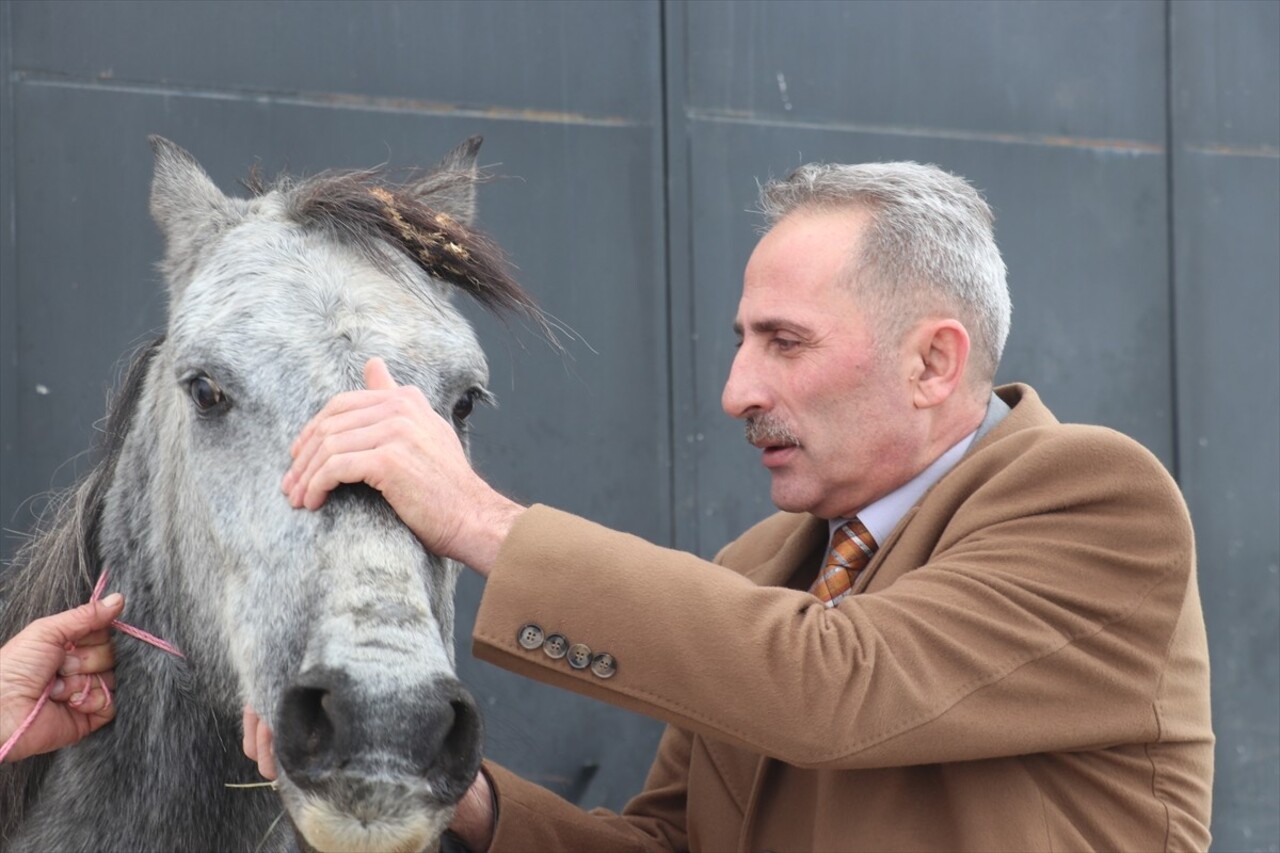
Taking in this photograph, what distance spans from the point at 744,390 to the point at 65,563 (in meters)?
1.23

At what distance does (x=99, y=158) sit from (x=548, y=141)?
128 centimetres

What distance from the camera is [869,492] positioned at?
2600mm

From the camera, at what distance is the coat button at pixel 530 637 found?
2.05 metres

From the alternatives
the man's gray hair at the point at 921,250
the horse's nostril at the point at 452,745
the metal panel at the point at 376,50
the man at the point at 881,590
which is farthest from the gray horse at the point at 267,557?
the metal panel at the point at 376,50

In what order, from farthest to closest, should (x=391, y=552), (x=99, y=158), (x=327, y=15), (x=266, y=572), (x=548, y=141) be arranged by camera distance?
1. (x=548, y=141)
2. (x=327, y=15)
3. (x=99, y=158)
4. (x=266, y=572)
5. (x=391, y=552)

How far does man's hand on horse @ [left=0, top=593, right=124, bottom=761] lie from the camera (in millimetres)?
2357

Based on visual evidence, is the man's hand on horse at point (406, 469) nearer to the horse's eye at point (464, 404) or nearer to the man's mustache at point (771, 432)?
the horse's eye at point (464, 404)

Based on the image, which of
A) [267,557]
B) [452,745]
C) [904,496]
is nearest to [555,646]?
[452,745]

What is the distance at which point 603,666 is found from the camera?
2059 mm

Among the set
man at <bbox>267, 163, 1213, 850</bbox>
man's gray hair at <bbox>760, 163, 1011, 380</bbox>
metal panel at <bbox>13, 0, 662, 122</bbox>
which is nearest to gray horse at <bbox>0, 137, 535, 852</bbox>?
man at <bbox>267, 163, 1213, 850</bbox>

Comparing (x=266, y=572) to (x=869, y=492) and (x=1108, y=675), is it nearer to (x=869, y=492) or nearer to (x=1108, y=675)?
(x=869, y=492)

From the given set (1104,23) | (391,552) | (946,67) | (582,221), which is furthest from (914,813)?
(1104,23)

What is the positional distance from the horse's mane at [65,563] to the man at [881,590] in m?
0.72

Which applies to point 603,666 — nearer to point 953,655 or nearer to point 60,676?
point 953,655
